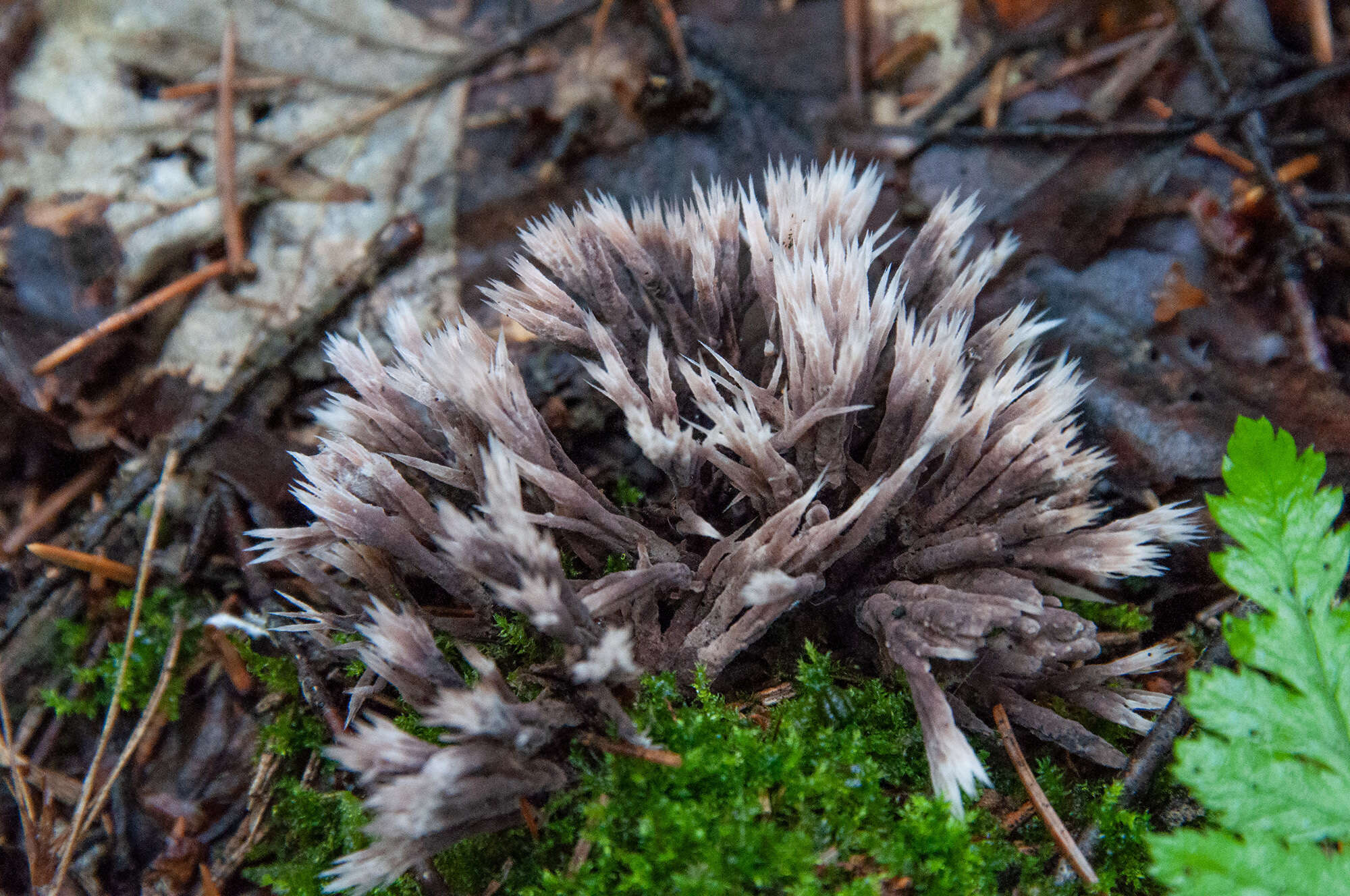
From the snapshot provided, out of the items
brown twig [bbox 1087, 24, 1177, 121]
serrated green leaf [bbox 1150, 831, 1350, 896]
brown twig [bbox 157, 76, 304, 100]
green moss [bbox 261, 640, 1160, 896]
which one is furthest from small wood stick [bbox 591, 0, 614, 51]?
serrated green leaf [bbox 1150, 831, 1350, 896]

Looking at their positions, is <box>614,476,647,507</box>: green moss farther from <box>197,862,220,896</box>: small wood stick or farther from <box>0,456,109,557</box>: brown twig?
<box>0,456,109,557</box>: brown twig

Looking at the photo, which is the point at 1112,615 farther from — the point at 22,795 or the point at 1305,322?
the point at 22,795

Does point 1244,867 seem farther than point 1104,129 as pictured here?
No

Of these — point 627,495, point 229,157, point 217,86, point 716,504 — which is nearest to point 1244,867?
point 716,504

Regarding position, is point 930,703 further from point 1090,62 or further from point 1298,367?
point 1090,62

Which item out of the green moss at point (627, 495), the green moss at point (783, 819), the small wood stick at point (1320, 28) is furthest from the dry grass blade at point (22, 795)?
the small wood stick at point (1320, 28)

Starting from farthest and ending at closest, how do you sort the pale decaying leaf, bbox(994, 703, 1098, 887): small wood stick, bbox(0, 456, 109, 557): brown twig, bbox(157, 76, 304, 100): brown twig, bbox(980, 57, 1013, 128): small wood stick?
bbox(157, 76, 304, 100): brown twig, bbox(980, 57, 1013, 128): small wood stick, the pale decaying leaf, bbox(0, 456, 109, 557): brown twig, bbox(994, 703, 1098, 887): small wood stick

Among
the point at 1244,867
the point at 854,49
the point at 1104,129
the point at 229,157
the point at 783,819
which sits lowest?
the point at 1244,867
